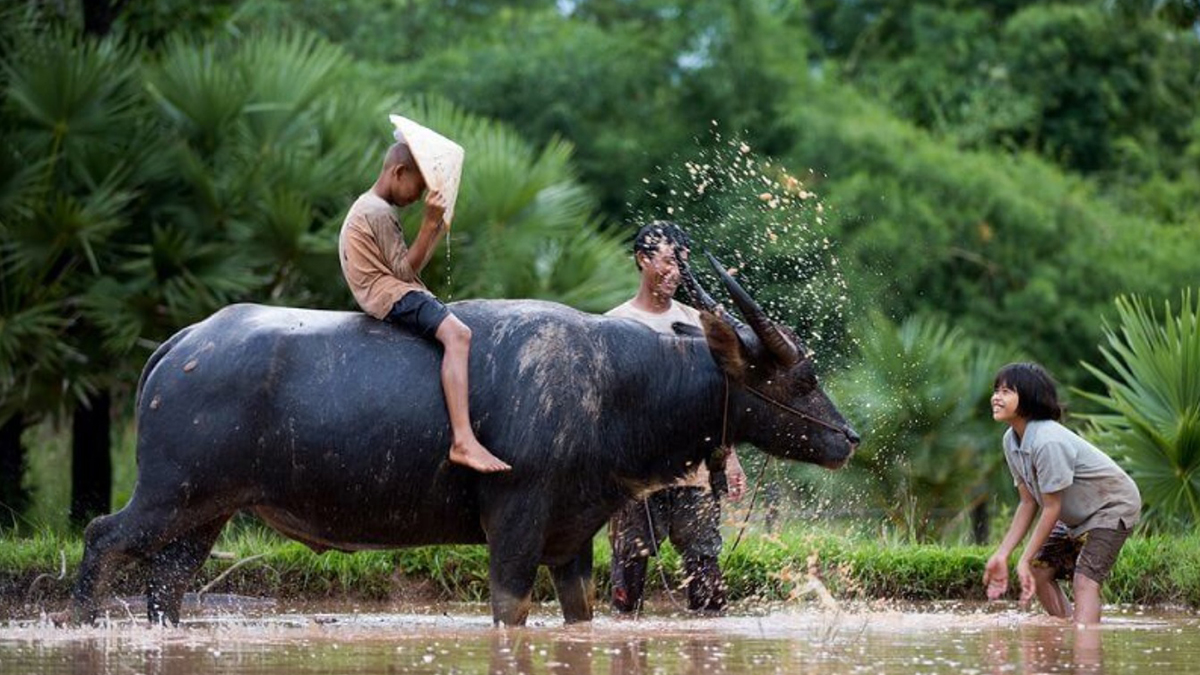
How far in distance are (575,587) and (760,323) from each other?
1.45 metres

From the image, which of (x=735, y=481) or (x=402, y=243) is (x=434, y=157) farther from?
(x=735, y=481)

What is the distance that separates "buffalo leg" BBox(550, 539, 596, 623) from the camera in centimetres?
878

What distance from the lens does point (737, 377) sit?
28.6ft

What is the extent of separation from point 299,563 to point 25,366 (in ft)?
16.5

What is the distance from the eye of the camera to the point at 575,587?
8789mm

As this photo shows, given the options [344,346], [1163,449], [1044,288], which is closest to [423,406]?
[344,346]

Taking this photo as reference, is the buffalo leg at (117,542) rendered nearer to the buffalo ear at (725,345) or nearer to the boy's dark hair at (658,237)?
the buffalo ear at (725,345)

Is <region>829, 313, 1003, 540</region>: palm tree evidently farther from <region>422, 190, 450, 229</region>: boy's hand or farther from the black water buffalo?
<region>422, 190, 450, 229</region>: boy's hand

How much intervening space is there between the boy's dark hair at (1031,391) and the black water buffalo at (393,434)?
1234 millimetres

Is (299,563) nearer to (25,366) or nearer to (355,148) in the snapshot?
(25,366)

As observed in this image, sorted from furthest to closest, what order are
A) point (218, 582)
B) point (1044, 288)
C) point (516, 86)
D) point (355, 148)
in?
point (516, 86), point (1044, 288), point (355, 148), point (218, 582)

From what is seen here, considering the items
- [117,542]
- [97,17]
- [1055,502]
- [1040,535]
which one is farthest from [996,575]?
[97,17]

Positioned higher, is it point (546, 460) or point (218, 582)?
point (546, 460)

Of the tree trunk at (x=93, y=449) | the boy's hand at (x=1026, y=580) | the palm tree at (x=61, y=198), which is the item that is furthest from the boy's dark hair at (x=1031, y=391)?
the tree trunk at (x=93, y=449)
